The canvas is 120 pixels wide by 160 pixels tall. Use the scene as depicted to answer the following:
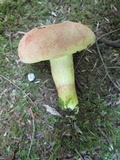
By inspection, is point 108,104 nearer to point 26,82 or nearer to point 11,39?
point 26,82

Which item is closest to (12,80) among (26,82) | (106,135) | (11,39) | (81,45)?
(26,82)

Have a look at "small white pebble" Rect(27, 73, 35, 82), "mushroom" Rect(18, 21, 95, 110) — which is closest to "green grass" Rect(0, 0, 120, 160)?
"small white pebble" Rect(27, 73, 35, 82)

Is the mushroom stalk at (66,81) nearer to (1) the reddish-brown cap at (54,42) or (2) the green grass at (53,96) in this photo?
(2) the green grass at (53,96)

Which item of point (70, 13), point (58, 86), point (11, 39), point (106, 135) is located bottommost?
point (106, 135)

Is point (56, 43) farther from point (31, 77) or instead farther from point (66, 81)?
point (31, 77)

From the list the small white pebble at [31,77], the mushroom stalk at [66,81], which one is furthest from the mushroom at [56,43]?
the small white pebble at [31,77]

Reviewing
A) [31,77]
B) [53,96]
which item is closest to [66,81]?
[53,96]
